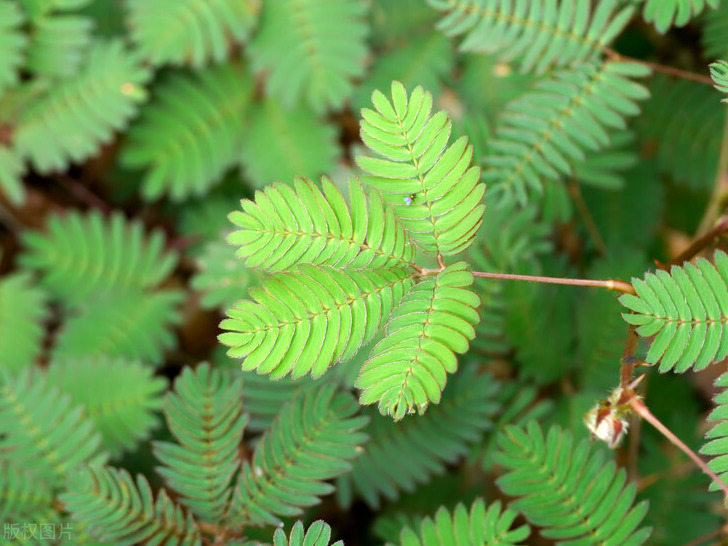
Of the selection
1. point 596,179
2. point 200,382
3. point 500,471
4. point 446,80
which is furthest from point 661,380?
point 200,382

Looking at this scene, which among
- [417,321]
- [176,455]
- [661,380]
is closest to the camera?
[417,321]

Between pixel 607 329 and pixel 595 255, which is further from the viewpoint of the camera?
pixel 595 255

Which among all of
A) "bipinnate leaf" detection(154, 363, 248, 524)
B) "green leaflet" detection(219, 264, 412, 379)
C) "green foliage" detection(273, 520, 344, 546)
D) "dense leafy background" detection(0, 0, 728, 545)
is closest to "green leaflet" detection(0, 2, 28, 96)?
"dense leafy background" detection(0, 0, 728, 545)

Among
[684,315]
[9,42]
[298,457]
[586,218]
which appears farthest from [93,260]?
[684,315]

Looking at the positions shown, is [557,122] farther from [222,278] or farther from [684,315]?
[222,278]

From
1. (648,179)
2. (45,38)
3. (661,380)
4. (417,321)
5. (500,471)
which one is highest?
(45,38)

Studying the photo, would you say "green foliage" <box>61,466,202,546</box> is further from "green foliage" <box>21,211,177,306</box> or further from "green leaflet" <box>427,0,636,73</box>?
"green leaflet" <box>427,0,636,73</box>

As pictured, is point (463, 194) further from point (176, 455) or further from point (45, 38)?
point (45, 38)

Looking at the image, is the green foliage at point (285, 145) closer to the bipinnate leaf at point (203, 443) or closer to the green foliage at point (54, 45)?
the green foliage at point (54, 45)
